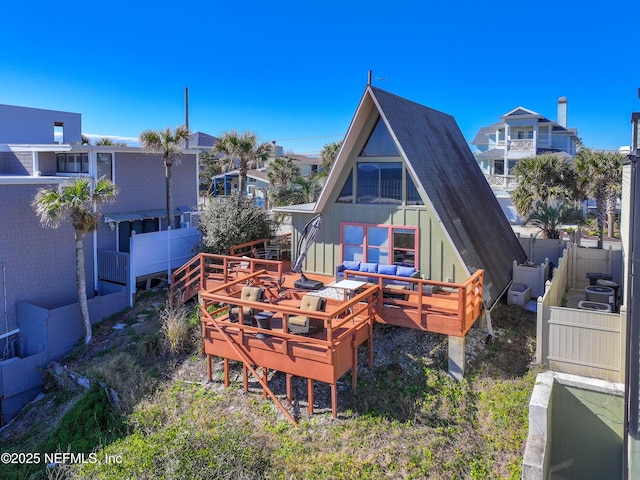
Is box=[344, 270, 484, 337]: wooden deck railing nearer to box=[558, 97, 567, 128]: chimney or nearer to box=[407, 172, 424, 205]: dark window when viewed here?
box=[407, 172, 424, 205]: dark window

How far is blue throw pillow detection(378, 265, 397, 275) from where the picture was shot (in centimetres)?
1307

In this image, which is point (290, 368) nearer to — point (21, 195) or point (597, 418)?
point (597, 418)

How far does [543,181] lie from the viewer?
2188 cm

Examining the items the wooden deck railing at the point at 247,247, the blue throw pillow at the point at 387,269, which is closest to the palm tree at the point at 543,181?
the blue throw pillow at the point at 387,269

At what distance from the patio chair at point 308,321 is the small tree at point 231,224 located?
6.62 m

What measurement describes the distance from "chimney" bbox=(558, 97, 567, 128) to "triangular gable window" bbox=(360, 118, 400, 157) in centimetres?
3778

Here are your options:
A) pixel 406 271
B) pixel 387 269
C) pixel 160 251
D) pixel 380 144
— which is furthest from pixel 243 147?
pixel 406 271

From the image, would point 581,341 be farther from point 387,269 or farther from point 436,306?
point 387,269

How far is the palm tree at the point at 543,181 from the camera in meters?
21.4

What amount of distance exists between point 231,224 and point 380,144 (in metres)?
6.17

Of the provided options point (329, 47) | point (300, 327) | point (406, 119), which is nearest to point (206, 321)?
point (300, 327)

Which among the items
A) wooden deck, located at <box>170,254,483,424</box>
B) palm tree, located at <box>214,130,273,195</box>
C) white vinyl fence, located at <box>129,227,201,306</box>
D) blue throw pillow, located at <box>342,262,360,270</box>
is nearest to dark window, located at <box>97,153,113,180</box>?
white vinyl fence, located at <box>129,227,201,306</box>

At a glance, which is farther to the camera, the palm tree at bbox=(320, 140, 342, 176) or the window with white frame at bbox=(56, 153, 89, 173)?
the palm tree at bbox=(320, 140, 342, 176)

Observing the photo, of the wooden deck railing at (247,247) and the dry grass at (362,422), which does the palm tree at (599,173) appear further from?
the wooden deck railing at (247,247)
